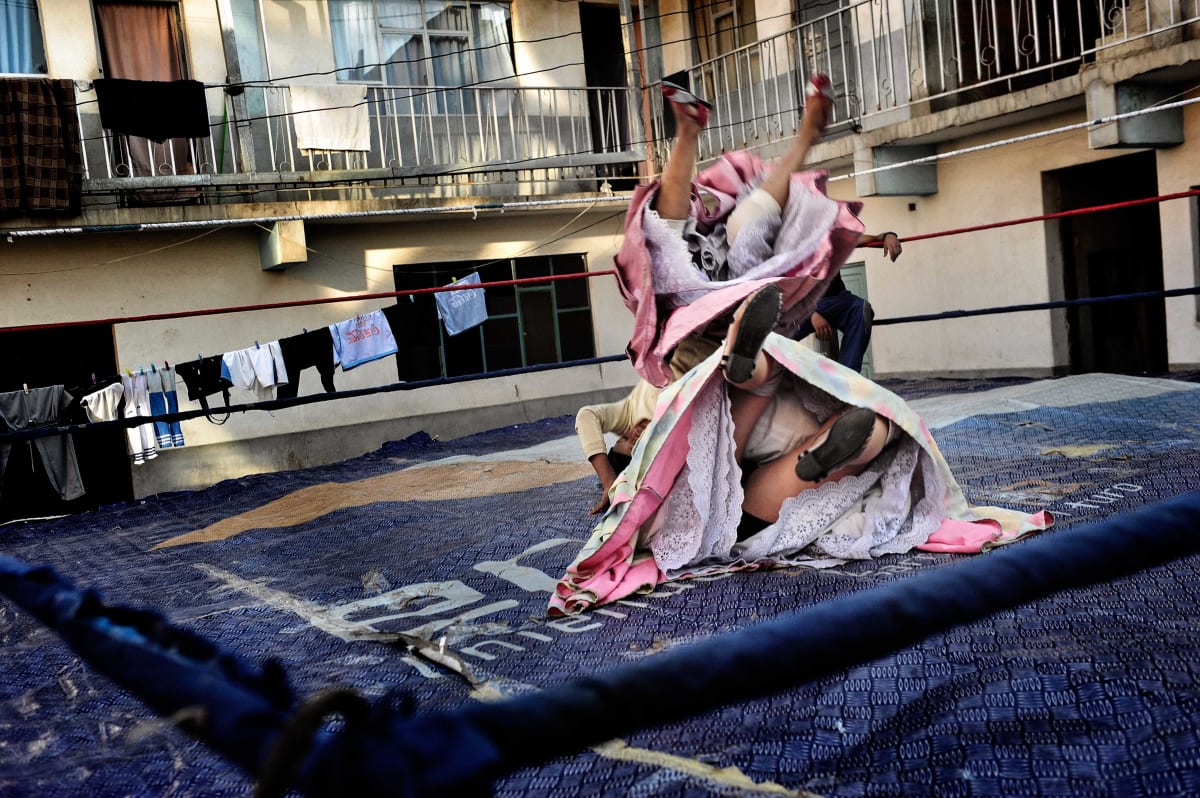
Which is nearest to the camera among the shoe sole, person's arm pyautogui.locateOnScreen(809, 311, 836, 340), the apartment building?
the shoe sole

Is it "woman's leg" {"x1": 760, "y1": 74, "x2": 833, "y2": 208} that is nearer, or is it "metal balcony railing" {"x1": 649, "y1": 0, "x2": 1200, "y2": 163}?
"woman's leg" {"x1": 760, "y1": 74, "x2": 833, "y2": 208}

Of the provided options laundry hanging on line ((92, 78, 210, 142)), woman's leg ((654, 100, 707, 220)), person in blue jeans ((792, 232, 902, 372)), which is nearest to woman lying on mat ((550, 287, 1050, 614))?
woman's leg ((654, 100, 707, 220))

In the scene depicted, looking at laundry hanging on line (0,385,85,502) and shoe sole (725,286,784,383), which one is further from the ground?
shoe sole (725,286,784,383)

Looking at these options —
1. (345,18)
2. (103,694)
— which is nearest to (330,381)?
(345,18)

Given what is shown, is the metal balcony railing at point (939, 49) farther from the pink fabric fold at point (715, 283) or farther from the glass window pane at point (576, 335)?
the pink fabric fold at point (715, 283)

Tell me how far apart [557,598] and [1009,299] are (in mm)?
7402

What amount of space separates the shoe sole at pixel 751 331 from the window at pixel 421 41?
8173mm

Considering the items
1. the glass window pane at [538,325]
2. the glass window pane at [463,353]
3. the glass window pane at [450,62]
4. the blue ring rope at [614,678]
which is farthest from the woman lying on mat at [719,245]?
the glass window pane at [450,62]

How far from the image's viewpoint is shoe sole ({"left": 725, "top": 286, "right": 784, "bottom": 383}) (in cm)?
239

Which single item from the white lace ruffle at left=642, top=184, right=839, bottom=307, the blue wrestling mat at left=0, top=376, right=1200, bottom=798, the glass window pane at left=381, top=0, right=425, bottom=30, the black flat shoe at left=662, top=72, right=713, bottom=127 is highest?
the glass window pane at left=381, top=0, right=425, bottom=30

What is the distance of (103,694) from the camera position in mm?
2262

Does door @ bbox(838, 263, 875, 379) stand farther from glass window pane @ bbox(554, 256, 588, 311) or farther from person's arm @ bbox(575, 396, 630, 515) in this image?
person's arm @ bbox(575, 396, 630, 515)

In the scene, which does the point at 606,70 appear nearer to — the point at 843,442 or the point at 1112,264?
the point at 1112,264

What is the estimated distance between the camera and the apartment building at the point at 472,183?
26.7 ft
